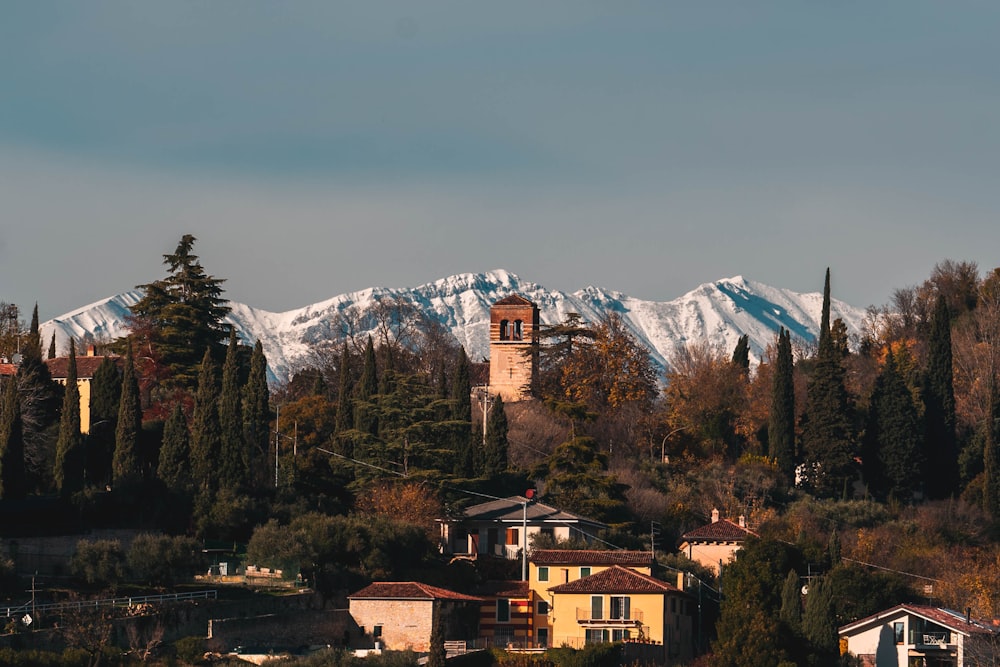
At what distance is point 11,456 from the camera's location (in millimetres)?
64438

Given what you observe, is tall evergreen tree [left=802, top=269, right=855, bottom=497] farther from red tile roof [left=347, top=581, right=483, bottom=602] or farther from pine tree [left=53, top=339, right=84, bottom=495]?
→ pine tree [left=53, top=339, right=84, bottom=495]

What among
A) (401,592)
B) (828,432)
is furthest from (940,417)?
(401,592)

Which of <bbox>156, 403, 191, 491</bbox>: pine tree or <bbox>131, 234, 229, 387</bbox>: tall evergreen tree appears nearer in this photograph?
<bbox>156, 403, 191, 491</bbox>: pine tree

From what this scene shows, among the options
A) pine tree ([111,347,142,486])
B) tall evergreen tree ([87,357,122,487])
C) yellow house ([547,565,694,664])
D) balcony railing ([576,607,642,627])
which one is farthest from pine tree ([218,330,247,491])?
balcony railing ([576,607,642,627])

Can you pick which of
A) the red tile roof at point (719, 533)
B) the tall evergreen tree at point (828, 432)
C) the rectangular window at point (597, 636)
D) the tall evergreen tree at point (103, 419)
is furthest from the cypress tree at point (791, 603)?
the tall evergreen tree at point (103, 419)

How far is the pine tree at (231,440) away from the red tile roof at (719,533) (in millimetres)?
19423

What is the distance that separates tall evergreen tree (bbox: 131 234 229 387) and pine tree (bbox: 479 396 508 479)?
14.1 m

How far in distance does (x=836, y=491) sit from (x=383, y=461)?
82.9ft

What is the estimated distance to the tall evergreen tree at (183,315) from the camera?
8538 centimetres

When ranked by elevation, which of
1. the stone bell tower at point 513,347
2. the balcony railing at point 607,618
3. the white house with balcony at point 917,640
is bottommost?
the white house with balcony at point 917,640

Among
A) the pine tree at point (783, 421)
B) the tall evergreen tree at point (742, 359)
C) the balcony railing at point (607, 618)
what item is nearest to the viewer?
the balcony railing at point (607, 618)

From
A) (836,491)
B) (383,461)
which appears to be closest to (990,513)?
(836,491)

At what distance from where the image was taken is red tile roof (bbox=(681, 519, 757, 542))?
75125mm

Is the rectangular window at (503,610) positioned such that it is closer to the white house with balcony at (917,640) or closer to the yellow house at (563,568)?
the yellow house at (563,568)
